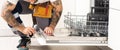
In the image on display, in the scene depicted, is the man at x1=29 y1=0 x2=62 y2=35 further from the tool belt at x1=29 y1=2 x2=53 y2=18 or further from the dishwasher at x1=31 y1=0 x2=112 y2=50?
the dishwasher at x1=31 y1=0 x2=112 y2=50

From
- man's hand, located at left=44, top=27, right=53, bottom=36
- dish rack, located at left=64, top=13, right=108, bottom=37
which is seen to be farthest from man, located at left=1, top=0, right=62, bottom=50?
dish rack, located at left=64, top=13, right=108, bottom=37

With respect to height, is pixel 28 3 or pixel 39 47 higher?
pixel 28 3

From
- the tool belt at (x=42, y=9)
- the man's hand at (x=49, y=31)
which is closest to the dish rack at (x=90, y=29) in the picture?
the man's hand at (x=49, y=31)

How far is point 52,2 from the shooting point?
1.65 meters

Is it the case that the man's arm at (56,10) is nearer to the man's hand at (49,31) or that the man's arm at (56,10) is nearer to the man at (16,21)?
the man at (16,21)

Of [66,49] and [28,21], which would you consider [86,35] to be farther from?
[28,21]

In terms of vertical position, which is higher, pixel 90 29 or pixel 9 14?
pixel 9 14

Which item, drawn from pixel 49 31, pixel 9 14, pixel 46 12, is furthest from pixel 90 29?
pixel 9 14

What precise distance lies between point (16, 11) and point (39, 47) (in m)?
0.31

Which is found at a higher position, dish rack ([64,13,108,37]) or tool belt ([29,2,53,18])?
tool belt ([29,2,53,18])

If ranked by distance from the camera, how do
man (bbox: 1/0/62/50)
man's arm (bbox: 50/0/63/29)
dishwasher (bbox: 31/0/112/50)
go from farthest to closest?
man's arm (bbox: 50/0/63/29), man (bbox: 1/0/62/50), dishwasher (bbox: 31/0/112/50)

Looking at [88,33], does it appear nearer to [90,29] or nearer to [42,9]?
[90,29]

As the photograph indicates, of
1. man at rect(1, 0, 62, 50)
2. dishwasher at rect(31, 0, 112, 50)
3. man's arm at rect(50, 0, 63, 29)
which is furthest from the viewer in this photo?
man's arm at rect(50, 0, 63, 29)
